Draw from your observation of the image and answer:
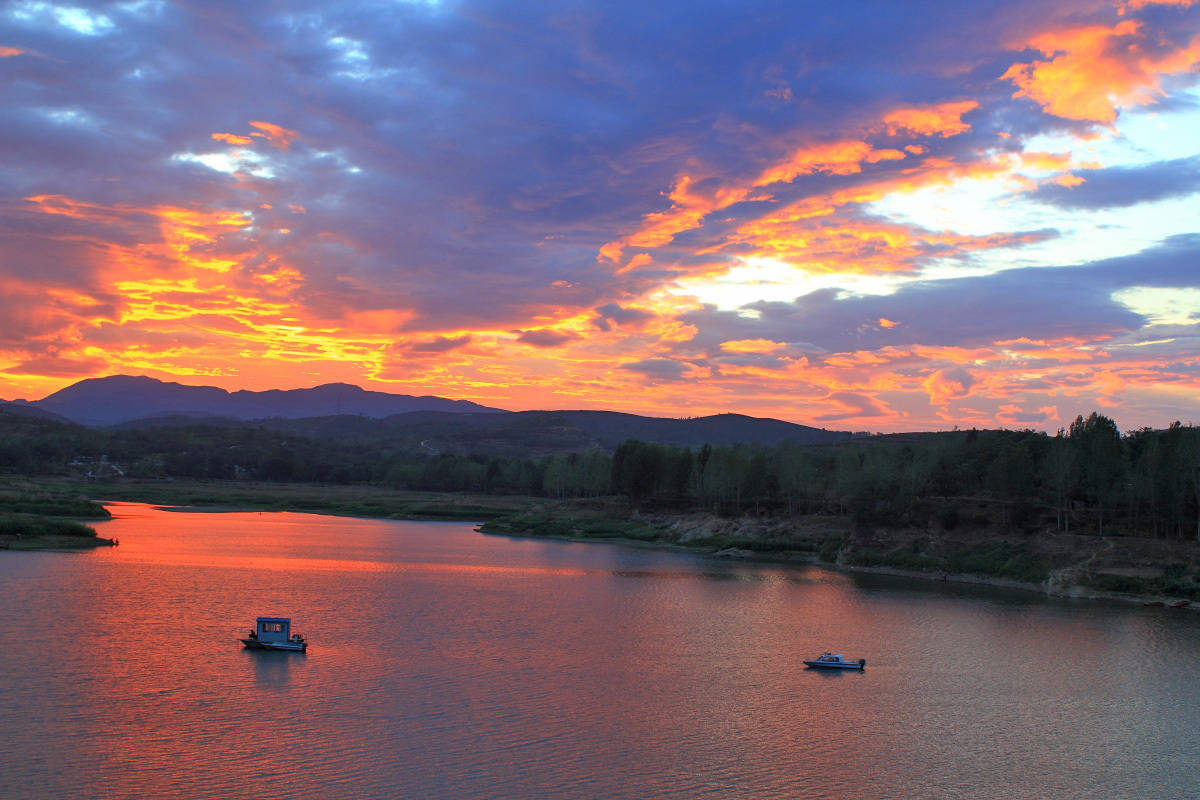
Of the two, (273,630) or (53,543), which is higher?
(273,630)

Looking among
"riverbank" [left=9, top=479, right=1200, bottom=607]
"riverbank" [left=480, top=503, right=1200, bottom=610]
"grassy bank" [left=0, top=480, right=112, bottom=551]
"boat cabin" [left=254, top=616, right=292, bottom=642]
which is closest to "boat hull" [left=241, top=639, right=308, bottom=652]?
"boat cabin" [left=254, top=616, right=292, bottom=642]

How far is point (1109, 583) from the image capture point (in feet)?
238

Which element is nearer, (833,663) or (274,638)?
(274,638)

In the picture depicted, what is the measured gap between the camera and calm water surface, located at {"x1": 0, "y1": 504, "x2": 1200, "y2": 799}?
2891 cm

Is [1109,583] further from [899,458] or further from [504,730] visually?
[504,730]

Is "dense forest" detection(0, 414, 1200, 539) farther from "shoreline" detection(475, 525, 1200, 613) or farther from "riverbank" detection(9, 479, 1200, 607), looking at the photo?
"shoreline" detection(475, 525, 1200, 613)

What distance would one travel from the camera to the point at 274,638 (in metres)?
44.7

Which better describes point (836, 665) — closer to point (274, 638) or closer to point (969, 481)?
point (274, 638)

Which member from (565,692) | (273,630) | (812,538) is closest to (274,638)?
(273,630)

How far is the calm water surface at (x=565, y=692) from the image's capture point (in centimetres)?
2891

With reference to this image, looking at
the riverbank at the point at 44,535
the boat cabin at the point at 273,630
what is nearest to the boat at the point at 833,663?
the boat cabin at the point at 273,630

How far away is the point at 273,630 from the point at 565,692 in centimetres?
1663

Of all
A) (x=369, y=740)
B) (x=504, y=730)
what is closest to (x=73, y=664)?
(x=369, y=740)

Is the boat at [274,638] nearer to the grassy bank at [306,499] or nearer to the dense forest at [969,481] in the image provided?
the dense forest at [969,481]
